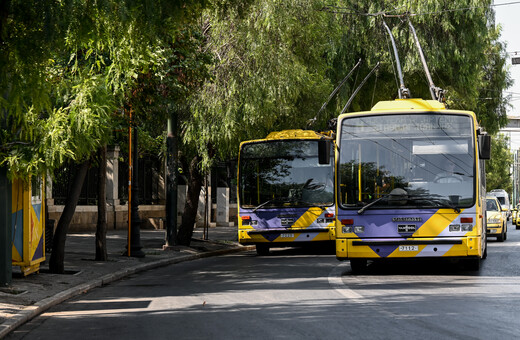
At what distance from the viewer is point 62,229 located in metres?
16.2

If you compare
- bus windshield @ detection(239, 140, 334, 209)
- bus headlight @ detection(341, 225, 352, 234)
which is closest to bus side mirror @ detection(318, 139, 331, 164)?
bus headlight @ detection(341, 225, 352, 234)

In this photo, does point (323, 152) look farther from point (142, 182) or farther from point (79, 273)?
point (142, 182)

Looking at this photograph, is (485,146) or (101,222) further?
(101,222)

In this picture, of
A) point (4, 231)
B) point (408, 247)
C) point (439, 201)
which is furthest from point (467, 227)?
point (4, 231)

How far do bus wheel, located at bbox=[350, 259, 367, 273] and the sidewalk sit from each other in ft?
15.5

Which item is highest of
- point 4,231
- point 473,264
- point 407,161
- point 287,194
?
point 407,161

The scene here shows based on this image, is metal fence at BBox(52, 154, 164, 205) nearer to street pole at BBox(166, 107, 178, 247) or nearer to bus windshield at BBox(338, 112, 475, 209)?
street pole at BBox(166, 107, 178, 247)

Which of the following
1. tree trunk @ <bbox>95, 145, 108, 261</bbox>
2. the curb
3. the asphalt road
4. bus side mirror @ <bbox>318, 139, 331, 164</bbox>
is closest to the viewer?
the asphalt road

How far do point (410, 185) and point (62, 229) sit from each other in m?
7.03

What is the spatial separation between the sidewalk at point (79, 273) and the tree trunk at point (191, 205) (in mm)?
489

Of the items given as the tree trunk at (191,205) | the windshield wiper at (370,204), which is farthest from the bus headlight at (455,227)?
the tree trunk at (191,205)

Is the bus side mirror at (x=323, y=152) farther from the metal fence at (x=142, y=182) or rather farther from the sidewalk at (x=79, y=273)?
the metal fence at (x=142, y=182)

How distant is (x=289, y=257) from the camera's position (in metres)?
21.9

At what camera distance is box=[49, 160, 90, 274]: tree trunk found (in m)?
15.8
